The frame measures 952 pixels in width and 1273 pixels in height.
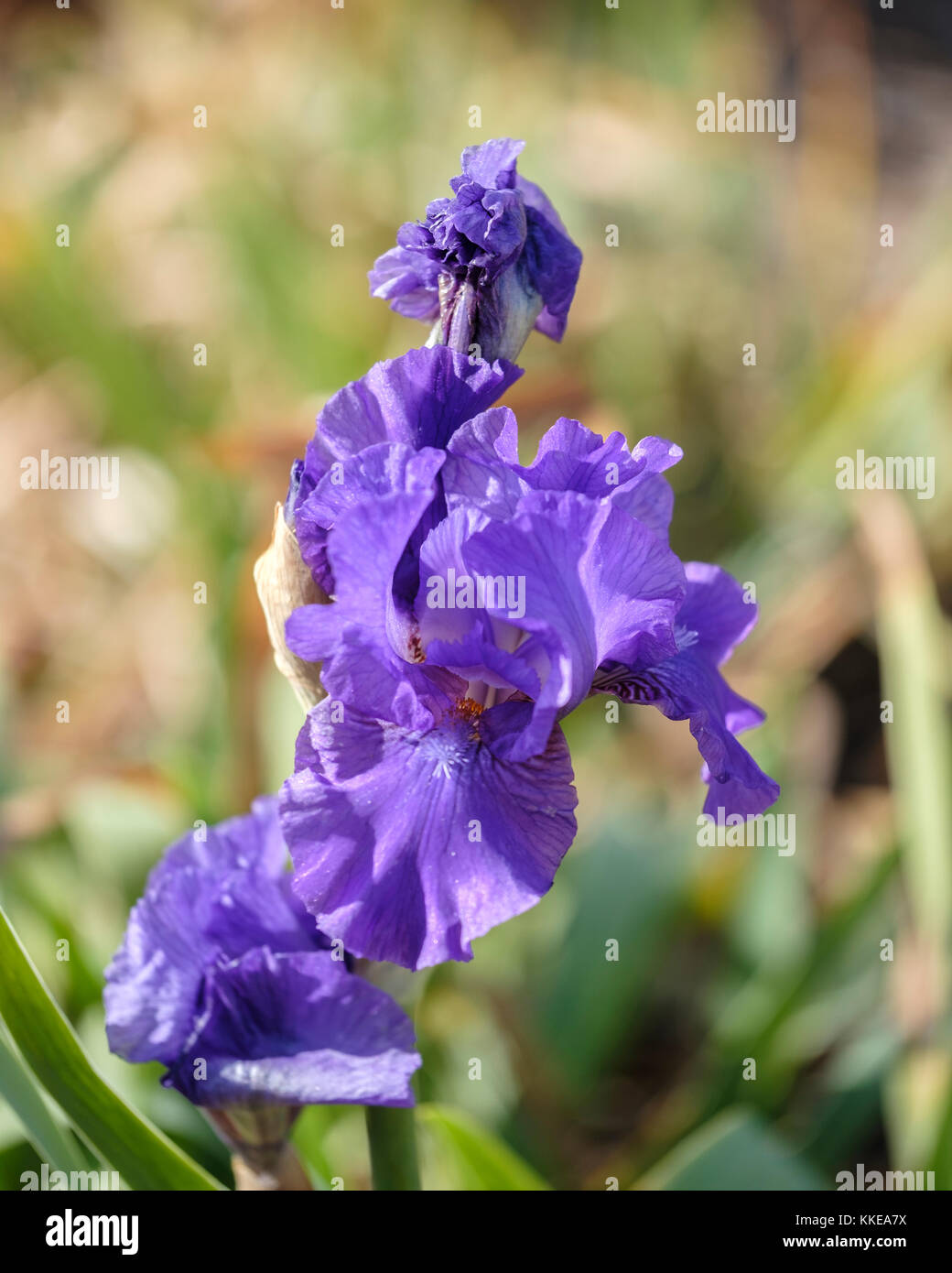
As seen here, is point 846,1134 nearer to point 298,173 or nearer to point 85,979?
point 85,979

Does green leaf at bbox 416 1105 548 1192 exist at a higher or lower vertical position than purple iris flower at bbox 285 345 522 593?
lower

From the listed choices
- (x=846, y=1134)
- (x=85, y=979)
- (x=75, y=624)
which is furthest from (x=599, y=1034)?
(x=75, y=624)

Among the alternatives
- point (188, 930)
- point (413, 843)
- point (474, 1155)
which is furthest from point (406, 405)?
point (474, 1155)

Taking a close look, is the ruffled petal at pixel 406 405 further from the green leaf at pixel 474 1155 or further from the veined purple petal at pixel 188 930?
the green leaf at pixel 474 1155

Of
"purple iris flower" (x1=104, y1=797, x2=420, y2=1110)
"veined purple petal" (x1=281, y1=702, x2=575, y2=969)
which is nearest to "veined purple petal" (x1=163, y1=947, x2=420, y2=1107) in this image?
"purple iris flower" (x1=104, y1=797, x2=420, y2=1110)

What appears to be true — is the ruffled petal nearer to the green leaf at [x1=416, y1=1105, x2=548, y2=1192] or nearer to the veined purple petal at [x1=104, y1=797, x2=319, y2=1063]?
the veined purple petal at [x1=104, y1=797, x2=319, y2=1063]

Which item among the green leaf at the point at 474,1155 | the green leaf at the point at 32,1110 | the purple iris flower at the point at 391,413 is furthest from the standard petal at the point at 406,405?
the green leaf at the point at 474,1155

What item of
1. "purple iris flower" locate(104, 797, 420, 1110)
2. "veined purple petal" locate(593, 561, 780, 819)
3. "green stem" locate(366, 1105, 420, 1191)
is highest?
"veined purple petal" locate(593, 561, 780, 819)

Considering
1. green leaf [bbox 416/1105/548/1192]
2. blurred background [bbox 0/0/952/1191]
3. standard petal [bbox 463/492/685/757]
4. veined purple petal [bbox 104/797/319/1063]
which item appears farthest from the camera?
blurred background [bbox 0/0/952/1191]
